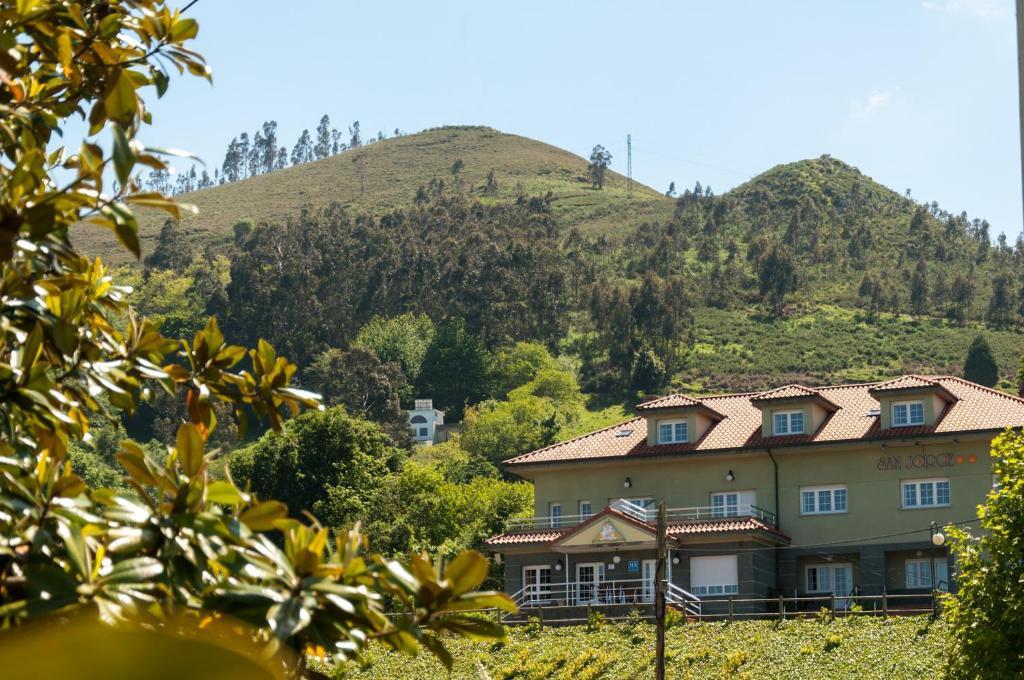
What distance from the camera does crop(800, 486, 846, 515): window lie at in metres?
46.7

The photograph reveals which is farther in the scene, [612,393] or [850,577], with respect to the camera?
[612,393]

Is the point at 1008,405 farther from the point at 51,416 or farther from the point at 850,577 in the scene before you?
the point at 51,416

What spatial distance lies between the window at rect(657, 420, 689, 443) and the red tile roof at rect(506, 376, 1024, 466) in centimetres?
26

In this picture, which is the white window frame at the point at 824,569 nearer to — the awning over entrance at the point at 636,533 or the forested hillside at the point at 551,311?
the awning over entrance at the point at 636,533

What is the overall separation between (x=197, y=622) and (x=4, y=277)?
1.25m

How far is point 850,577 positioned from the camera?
46.4 meters

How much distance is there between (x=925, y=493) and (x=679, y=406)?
870 cm

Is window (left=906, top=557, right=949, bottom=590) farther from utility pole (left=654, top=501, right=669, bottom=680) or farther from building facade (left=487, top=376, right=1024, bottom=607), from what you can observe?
utility pole (left=654, top=501, right=669, bottom=680)

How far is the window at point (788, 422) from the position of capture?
4797 centimetres

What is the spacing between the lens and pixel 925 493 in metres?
45.4

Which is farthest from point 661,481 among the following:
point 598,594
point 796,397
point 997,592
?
point 997,592

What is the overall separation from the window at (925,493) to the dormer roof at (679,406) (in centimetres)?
744

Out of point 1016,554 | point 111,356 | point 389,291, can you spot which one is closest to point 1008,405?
point 1016,554

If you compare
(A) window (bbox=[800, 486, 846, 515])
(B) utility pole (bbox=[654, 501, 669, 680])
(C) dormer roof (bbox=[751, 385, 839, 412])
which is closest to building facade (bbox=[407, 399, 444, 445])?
(C) dormer roof (bbox=[751, 385, 839, 412])
